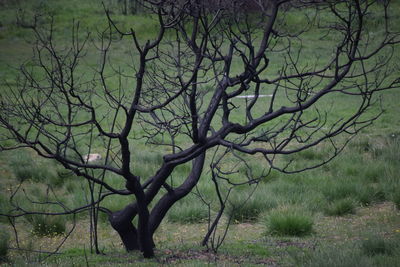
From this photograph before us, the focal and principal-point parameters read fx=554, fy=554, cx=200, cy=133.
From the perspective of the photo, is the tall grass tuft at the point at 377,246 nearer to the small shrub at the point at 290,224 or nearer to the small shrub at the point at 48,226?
the small shrub at the point at 290,224

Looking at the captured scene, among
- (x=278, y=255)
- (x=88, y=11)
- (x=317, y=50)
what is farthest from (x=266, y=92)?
(x=88, y=11)

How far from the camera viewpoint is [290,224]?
7.14m

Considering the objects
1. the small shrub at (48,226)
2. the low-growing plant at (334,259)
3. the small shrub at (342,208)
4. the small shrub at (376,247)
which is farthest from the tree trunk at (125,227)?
the small shrub at (342,208)

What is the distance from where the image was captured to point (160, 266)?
5000 mm

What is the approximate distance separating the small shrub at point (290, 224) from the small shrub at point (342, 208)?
3.14 ft

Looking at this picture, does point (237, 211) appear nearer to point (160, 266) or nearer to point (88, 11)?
point (160, 266)

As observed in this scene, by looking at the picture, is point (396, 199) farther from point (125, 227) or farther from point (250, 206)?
point (125, 227)

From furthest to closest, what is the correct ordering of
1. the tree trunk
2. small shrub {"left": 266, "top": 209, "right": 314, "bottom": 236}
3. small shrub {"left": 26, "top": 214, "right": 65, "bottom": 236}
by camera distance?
small shrub {"left": 26, "top": 214, "right": 65, "bottom": 236} < small shrub {"left": 266, "top": 209, "right": 314, "bottom": 236} < the tree trunk

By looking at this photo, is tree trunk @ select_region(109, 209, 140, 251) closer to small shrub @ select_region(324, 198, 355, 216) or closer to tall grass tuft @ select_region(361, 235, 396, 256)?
tall grass tuft @ select_region(361, 235, 396, 256)

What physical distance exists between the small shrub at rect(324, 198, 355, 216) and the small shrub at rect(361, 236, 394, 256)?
291 cm

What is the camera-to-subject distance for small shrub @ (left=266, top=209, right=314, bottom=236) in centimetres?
711

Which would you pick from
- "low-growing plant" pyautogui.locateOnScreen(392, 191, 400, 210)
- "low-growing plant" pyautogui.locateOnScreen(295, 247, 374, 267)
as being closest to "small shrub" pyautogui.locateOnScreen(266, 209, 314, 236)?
"low-growing plant" pyautogui.locateOnScreen(392, 191, 400, 210)

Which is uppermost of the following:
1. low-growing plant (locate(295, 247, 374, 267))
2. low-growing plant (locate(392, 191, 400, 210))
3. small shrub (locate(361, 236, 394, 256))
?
low-growing plant (locate(295, 247, 374, 267))

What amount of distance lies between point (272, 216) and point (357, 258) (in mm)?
2908
